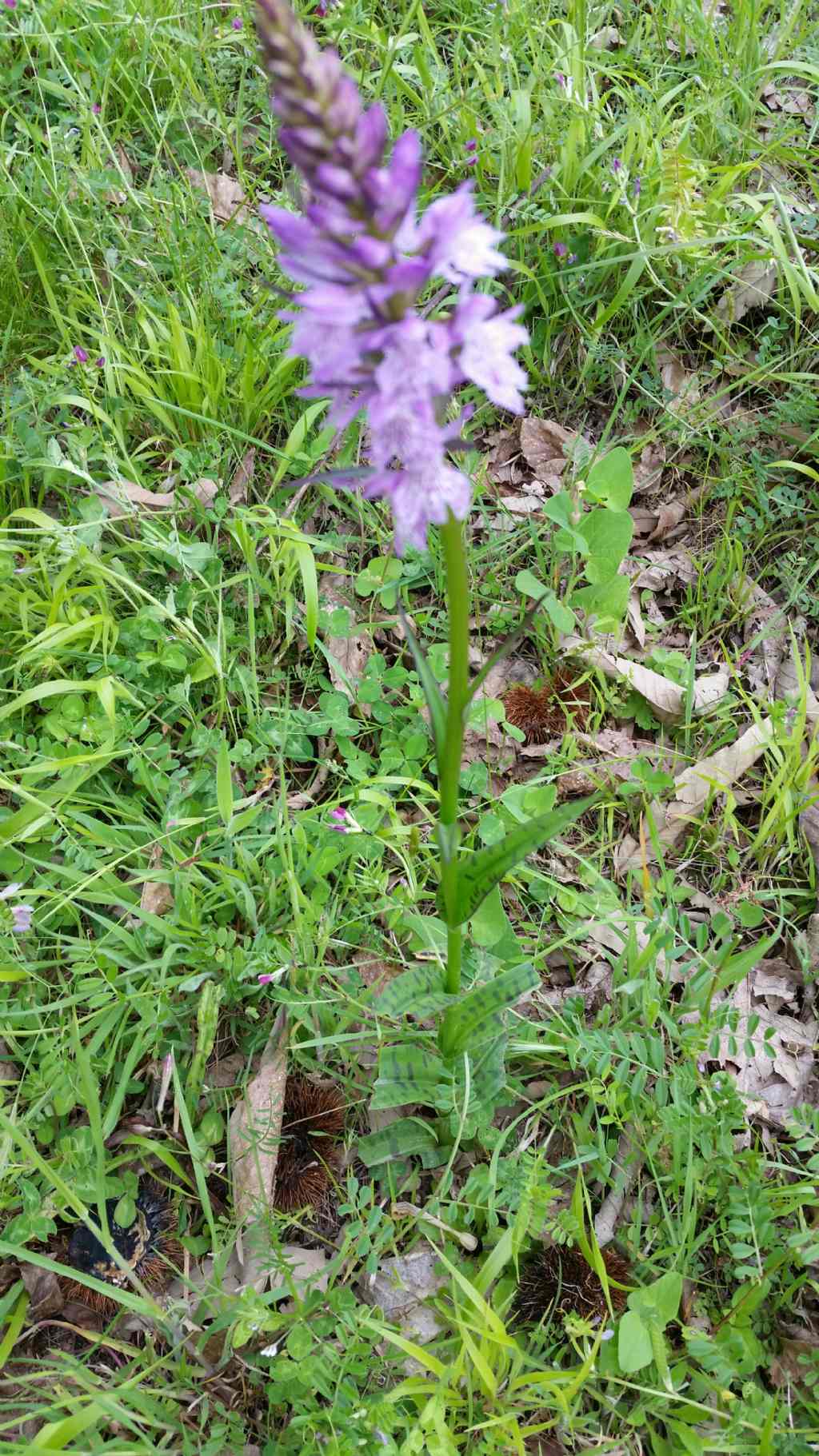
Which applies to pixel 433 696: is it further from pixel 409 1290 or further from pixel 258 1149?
pixel 409 1290

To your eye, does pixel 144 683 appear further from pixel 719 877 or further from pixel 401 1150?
pixel 719 877

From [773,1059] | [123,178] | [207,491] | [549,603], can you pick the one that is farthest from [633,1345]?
[123,178]

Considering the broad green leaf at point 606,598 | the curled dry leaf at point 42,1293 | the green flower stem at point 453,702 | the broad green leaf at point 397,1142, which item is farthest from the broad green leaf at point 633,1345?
the broad green leaf at point 606,598

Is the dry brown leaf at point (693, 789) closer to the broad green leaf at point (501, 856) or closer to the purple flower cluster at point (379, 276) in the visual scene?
the broad green leaf at point (501, 856)

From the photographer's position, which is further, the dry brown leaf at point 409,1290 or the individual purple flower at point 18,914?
the individual purple flower at point 18,914

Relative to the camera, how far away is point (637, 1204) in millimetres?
2068

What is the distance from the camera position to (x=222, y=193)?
3.58m

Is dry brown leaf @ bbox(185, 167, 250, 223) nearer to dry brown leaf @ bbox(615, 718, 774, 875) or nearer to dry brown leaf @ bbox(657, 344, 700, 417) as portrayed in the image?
dry brown leaf @ bbox(657, 344, 700, 417)

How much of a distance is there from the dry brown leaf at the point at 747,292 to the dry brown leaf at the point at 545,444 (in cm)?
73

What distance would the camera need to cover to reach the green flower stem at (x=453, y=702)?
139 cm

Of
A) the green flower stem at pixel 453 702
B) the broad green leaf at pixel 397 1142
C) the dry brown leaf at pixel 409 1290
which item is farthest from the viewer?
the broad green leaf at pixel 397 1142

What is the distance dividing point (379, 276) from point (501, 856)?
916 millimetres

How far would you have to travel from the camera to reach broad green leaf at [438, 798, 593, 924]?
1519mm

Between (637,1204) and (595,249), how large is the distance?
2.96 metres
